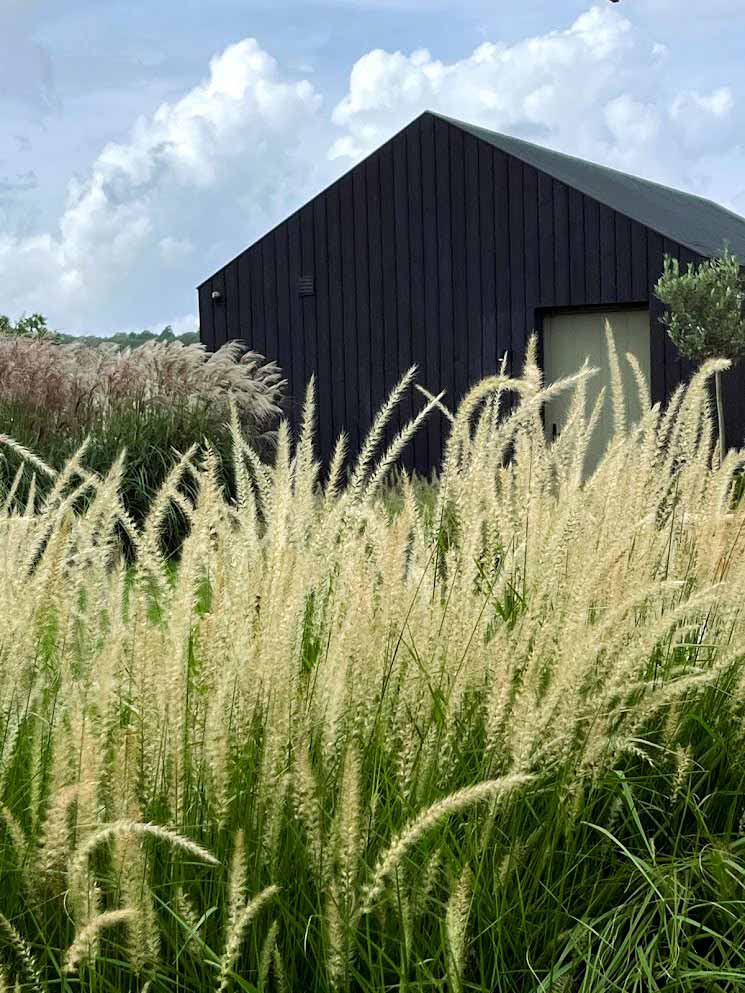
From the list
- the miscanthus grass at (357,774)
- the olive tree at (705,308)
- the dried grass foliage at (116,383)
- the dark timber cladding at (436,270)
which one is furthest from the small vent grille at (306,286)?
the miscanthus grass at (357,774)

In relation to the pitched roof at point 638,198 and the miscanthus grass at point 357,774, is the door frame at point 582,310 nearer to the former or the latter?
the pitched roof at point 638,198

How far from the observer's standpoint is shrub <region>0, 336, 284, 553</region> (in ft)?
27.1

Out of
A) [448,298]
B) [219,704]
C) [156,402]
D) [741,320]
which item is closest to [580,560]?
[219,704]

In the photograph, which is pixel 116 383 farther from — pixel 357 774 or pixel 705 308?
pixel 357 774

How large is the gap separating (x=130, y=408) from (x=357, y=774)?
7476 millimetres

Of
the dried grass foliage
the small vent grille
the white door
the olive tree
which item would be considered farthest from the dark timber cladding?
the dried grass foliage

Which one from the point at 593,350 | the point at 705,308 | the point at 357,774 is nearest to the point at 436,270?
the point at 593,350

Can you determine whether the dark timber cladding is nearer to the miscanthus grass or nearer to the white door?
the white door

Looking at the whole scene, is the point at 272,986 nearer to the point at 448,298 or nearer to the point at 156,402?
the point at 156,402

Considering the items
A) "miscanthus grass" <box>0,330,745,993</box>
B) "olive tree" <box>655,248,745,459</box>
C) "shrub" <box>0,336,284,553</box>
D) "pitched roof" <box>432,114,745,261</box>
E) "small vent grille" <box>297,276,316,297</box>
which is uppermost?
"pitched roof" <box>432,114,745,261</box>

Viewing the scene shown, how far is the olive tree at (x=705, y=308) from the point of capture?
1319cm

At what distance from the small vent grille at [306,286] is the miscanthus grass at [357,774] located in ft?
48.9

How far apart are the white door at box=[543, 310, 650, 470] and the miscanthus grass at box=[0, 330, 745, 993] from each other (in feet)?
41.9

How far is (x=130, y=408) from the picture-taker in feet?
29.0
